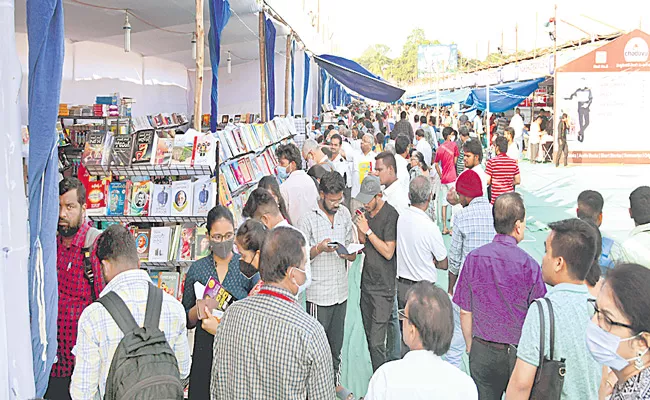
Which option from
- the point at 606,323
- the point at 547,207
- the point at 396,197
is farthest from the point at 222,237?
the point at 547,207

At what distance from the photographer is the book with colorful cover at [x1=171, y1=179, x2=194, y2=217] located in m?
5.52

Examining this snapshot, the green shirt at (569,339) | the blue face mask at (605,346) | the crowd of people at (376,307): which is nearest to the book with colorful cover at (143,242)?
the crowd of people at (376,307)

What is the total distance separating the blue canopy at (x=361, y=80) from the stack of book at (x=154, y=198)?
811cm

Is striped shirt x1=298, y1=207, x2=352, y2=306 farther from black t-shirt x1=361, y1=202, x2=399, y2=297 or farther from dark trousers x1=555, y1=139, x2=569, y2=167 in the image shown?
dark trousers x1=555, y1=139, x2=569, y2=167

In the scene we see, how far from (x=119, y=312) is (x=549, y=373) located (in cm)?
196

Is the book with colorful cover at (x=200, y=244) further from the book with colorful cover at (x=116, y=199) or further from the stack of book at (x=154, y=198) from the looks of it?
the book with colorful cover at (x=116, y=199)

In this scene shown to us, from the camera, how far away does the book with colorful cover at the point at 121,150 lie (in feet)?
18.0

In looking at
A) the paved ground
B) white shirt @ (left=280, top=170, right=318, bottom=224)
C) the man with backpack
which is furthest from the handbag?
white shirt @ (left=280, top=170, right=318, bottom=224)

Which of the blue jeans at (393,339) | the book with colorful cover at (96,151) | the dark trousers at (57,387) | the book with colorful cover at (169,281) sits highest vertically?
the book with colorful cover at (96,151)

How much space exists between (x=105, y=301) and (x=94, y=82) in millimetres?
14047

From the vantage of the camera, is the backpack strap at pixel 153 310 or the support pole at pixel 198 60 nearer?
the backpack strap at pixel 153 310

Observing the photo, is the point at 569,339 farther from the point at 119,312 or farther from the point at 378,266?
the point at 378,266

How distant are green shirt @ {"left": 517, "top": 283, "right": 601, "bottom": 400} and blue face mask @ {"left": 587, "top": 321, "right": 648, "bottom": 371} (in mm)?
509

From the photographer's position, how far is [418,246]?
5.03 meters
